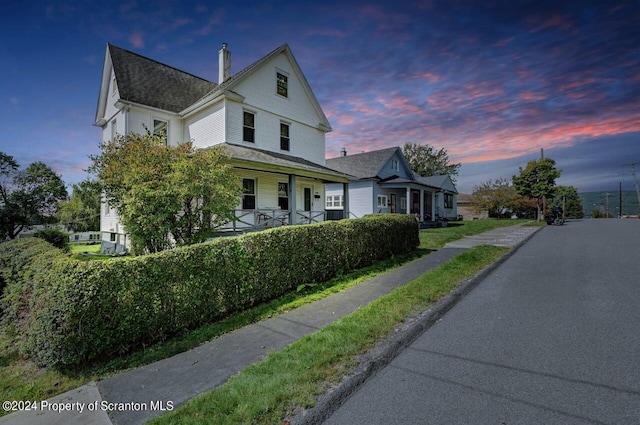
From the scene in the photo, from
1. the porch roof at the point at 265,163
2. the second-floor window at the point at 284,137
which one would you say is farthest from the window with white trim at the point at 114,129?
the second-floor window at the point at 284,137

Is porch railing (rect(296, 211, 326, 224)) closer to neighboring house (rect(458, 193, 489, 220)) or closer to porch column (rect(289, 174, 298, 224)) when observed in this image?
porch column (rect(289, 174, 298, 224))

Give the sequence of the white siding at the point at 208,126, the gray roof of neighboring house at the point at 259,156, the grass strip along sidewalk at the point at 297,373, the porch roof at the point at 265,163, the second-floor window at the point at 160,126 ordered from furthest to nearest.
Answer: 1. the second-floor window at the point at 160,126
2. the white siding at the point at 208,126
3. the gray roof of neighboring house at the point at 259,156
4. the porch roof at the point at 265,163
5. the grass strip along sidewalk at the point at 297,373

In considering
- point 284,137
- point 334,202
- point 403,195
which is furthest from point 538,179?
point 284,137

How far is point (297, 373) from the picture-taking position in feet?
10.0

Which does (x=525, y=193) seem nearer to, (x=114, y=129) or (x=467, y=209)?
(x=467, y=209)

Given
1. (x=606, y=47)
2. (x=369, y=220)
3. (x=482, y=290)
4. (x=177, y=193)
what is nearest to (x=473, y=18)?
(x=606, y=47)

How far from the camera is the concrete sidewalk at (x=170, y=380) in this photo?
2701mm

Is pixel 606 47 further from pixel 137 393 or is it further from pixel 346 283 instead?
pixel 137 393

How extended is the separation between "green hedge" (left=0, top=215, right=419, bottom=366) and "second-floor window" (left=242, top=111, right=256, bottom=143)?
9.61m

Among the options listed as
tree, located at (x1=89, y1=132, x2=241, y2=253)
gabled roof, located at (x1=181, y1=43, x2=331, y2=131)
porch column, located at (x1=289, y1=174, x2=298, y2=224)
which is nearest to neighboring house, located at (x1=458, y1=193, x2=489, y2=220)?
gabled roof, located at (x1=181, y1=43, x2=331, y2=131)

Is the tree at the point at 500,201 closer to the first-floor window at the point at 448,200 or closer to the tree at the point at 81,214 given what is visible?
the first-floor window at the point at 448,200

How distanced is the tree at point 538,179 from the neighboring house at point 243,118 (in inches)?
1171

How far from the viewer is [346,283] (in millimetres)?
7262

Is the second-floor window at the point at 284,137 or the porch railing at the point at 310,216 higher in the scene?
the second-floor window at the point at 284,137
